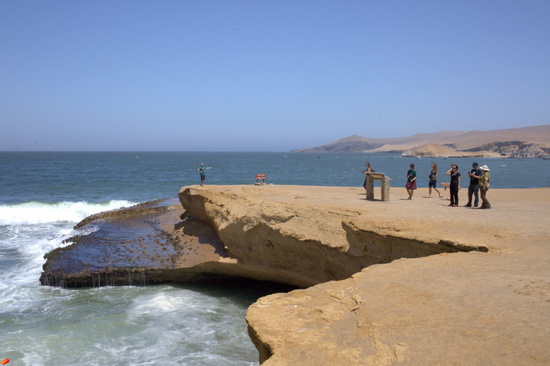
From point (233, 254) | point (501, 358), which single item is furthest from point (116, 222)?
point (501, 358)

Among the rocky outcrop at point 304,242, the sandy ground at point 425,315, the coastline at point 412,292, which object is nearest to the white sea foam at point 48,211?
the rocky outcrop at point 304,242

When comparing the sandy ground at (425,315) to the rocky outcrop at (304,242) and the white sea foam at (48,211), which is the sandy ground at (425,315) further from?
the white sea foam at (48,211)

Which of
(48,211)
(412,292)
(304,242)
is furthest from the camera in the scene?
(48,211)

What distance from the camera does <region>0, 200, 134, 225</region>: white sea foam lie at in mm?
22359

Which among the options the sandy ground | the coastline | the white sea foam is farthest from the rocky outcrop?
the white sea foam

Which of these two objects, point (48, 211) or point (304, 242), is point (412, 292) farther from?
point (48, 211)

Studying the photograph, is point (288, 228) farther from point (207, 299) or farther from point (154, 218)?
point (154, 218)

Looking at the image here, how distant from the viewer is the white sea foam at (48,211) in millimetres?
22359

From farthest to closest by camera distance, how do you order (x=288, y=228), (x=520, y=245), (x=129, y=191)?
(x=129, y=191)
(x=288, y=228)
(x=520, y=245)

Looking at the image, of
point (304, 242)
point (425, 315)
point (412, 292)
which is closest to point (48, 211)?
point (304, 242)

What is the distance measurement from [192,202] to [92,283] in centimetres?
553

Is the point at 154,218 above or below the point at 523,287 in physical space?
below

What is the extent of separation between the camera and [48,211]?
24.4m

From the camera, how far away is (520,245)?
7230mm
